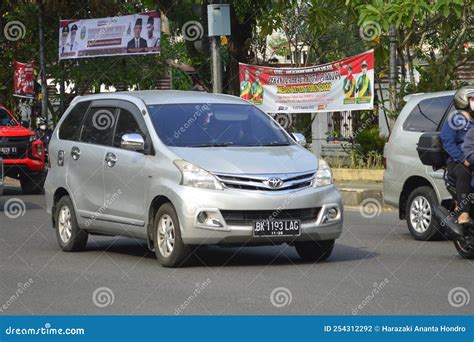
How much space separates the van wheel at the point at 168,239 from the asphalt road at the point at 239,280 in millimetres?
122

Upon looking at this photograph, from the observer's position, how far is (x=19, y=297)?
10422 millimetres

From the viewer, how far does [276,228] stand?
12031 mm

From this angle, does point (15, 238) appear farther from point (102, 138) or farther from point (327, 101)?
point (327, 101)

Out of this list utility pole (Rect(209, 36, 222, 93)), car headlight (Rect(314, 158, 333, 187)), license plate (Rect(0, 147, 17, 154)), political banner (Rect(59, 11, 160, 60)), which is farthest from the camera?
political banner (Rect(59, 11, 160, 60))

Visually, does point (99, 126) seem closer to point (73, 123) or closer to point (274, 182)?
point (73, 123)

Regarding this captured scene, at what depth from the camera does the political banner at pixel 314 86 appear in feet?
78.7

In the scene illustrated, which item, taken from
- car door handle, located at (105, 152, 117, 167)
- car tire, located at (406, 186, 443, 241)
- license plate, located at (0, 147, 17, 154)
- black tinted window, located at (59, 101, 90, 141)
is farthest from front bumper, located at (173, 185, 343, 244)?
license plate, located at (0, 147, 17, 154)

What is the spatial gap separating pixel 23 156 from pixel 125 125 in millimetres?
12860

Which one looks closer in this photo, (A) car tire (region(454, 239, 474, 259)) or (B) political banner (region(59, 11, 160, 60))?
(A) car tire (region(454, 239, 474, 259))

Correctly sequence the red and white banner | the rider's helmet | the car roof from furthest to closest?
the red and white banner, the car roof, the rider's helmet

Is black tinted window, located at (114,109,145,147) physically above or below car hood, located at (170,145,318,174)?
above

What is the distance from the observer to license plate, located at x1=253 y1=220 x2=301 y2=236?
39.3 ft

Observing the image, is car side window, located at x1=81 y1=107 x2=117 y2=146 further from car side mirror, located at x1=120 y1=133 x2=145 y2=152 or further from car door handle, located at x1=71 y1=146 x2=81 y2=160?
car side mirror, located at x1=120 y1=133 x2=145 y2=152

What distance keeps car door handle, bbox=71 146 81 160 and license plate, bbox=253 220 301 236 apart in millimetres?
2909
